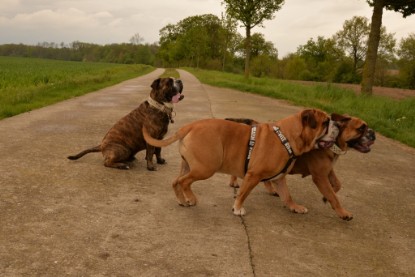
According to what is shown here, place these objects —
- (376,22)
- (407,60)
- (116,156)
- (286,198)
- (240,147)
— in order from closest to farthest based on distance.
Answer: (240,147)
(286,198)
(116,156)
(376,22)
(407,60)

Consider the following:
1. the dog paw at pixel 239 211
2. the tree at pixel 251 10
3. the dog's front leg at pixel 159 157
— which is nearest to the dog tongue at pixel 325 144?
the dog paw at pixel 239 211

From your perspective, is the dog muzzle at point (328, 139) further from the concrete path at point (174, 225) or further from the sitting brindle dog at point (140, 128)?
the sitting brindle dog at point (140, 128)

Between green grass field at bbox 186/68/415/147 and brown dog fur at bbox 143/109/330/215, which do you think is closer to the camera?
brown dog fur at bbox 143/109/330/215

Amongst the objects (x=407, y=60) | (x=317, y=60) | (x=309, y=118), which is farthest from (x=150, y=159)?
(x=317, y=60)

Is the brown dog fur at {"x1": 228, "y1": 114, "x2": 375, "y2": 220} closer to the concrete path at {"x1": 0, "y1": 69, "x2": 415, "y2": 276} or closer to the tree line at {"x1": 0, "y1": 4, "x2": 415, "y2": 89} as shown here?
the concrete path at {"x1": 0, "y1": 69, "x2": 415, "y2": 276}

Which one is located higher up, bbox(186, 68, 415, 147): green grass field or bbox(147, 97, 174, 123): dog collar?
bbox(147, 97, 174, 123): dog collar

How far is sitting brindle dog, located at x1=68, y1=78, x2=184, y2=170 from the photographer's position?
5723mm

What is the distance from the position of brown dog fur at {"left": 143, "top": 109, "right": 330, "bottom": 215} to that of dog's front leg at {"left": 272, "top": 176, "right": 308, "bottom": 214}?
513mm

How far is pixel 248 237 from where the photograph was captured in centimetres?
385

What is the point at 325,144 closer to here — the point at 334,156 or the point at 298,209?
the point at 334,156

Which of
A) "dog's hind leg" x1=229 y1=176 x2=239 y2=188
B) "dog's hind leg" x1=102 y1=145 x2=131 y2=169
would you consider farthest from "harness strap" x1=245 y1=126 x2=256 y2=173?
A: "dog's hind leg" x1=102 y1=145 x2=131 y2=169

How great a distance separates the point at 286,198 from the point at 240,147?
0.88 m

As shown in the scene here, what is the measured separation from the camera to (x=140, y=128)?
5.73 metres

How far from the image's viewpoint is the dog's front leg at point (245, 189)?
4.20 metres
